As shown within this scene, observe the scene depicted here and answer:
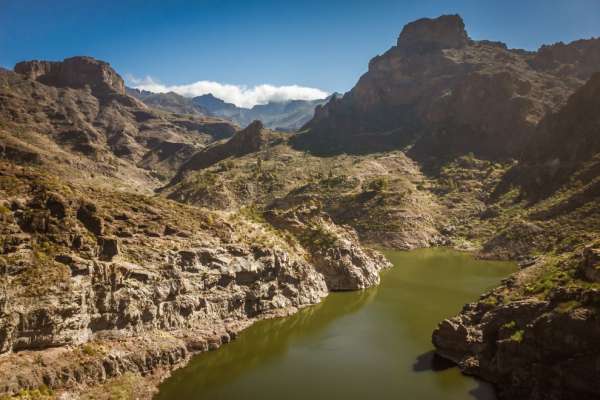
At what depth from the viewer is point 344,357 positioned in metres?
42.4

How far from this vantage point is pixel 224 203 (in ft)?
465

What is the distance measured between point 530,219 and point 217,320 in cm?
8337

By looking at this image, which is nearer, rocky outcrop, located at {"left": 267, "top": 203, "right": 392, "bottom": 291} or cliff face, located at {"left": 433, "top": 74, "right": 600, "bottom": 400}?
cliff face, located at {"left": 433, "top": 74, "right": 600, "bottom": 400}

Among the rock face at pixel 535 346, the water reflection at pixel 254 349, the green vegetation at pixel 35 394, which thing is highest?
the rock face at pixel 535 346

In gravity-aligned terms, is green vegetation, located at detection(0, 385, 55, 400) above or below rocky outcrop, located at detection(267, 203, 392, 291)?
below

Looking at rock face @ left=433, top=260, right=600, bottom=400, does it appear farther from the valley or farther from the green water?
the green water

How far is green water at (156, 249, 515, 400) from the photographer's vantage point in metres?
35.2

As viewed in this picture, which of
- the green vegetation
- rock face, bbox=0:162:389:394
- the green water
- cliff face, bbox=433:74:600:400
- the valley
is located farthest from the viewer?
the green water

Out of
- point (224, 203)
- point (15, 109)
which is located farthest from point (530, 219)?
point (15, 109)

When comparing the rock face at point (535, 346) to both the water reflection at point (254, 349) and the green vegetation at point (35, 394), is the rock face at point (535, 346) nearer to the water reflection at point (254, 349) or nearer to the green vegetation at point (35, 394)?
the water reflection at point (254, 349)

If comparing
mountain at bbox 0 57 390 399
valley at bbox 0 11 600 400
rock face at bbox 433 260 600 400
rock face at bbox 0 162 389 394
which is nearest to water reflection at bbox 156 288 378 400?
valley at bbox 0 11 600 400

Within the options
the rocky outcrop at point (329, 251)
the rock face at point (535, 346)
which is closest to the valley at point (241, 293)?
the rock face at point (535, 346)

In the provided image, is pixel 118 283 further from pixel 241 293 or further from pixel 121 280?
pixel 241 293

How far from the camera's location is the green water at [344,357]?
35.2 meters
